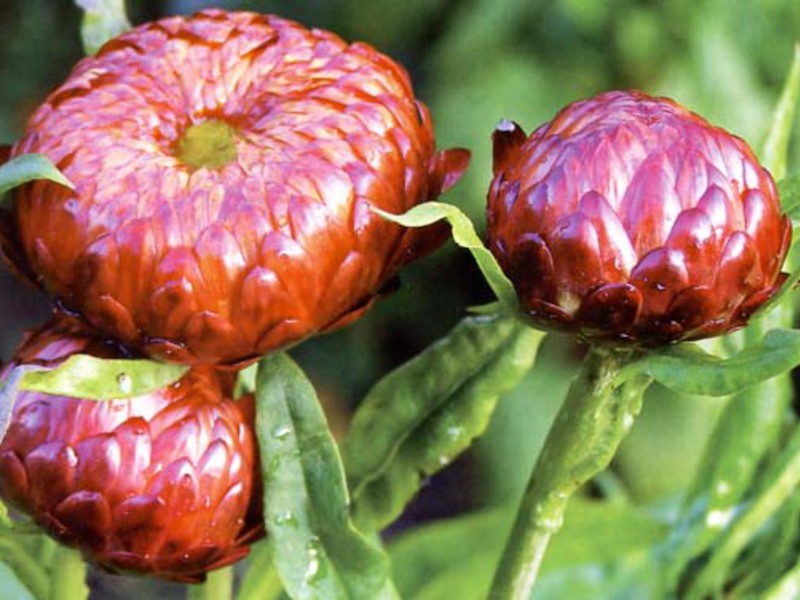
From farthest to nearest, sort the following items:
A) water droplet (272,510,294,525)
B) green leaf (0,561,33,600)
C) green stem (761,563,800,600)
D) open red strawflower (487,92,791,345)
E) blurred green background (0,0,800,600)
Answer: blurred green background (0,0,800,600), green leaf (0,561,33,600), green stem (761,563,800,600), water droplet (272,510,294,525), open red strawflower (487,92,791,345)

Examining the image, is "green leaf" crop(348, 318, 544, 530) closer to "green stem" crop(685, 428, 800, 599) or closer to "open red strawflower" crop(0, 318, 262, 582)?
"open red strawflower" crop(0, 318, 262, 582)

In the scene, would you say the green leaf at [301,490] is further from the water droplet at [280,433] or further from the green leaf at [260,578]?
the green leaf at [260,578]

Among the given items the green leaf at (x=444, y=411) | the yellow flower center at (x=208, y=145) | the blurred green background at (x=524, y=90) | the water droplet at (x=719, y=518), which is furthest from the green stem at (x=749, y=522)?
the blurred green background at (x=524, y=90)

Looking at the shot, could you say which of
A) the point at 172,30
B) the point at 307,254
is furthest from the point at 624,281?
the point at 172,30

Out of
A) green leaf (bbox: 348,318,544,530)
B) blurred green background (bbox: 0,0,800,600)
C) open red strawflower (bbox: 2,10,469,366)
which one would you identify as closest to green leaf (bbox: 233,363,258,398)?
green leaf (bbox: 348,318,544,530)

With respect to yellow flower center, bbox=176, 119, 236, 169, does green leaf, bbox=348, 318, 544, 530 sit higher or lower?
lower

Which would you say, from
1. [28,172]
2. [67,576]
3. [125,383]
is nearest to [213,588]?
[67,576]

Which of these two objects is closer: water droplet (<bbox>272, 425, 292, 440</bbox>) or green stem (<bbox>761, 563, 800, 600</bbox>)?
water droplet (<bbox>272, 425, 292, 440</bbox>)

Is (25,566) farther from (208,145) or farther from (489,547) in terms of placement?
(489,547)
